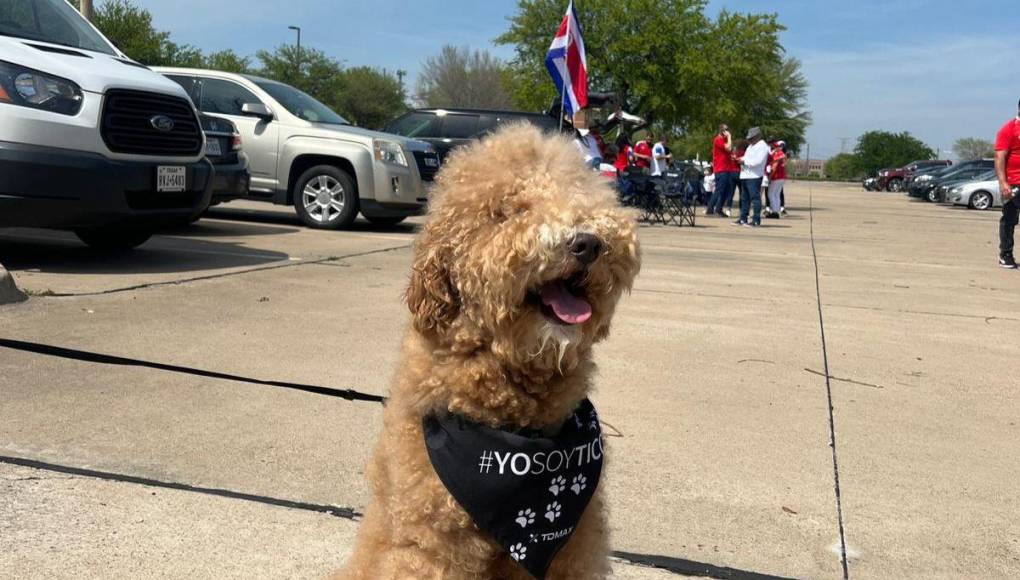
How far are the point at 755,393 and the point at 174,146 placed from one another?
5.32m

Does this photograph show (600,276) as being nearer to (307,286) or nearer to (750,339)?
(750,339)

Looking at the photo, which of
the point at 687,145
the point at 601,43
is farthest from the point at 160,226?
the point at 687,145

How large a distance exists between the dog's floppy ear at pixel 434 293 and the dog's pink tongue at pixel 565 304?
0.73 ft

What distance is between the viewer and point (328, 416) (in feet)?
13.9

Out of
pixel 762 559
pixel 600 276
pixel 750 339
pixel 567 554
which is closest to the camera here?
pixel 600 276

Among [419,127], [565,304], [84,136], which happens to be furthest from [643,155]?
[565,304]

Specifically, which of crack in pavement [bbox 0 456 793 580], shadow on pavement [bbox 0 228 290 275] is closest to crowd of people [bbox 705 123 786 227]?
shadow on pavement [bbox 0 228 290 275]

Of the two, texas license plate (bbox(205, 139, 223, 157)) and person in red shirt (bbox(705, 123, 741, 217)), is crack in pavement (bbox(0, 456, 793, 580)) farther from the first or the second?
person in red shirt (bbox(705, 123, 741, 217))

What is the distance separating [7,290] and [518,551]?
4891mm

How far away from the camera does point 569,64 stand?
1225 centimetres

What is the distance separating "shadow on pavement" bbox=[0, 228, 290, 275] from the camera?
7.50 metres

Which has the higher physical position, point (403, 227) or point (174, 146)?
point (174, 146)

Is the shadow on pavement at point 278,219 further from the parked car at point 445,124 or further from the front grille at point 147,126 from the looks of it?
the front grille at point 147,126

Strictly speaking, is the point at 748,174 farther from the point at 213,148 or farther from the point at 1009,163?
the point at 213,148
